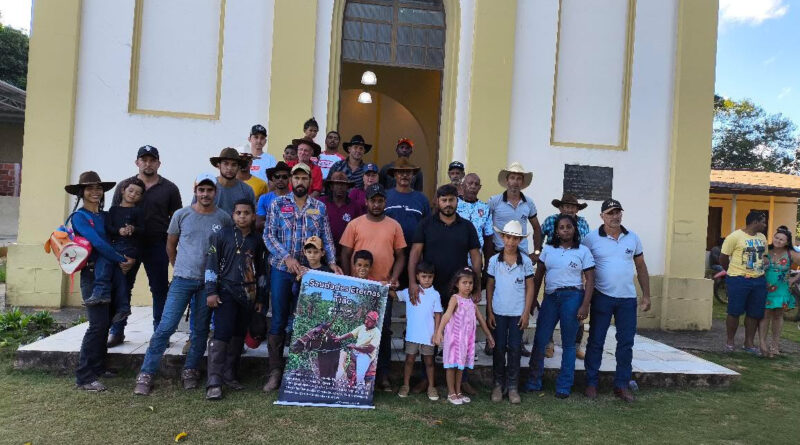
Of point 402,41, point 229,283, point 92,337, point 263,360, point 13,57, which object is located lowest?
point 263,360

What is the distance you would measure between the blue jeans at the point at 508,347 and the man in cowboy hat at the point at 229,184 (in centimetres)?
248

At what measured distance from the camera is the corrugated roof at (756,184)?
1745cm

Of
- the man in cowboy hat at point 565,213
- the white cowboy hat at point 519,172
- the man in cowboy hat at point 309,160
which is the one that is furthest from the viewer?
the man in cowboy hat at point 309,160

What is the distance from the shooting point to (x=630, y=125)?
888 centimetres

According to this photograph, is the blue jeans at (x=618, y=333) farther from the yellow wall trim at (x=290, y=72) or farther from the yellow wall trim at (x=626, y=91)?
the yellow wall trim at (x=290, y=72)

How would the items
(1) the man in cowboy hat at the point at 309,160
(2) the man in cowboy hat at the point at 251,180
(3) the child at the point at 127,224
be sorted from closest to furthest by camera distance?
(3) the child at the point at 127,224, (2) the man in cowboy hat at the point at 251,180, (1) the man in cowboy hat at the point at 309,160

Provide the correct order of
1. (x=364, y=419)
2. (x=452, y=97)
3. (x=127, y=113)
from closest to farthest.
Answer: (x=364, y=419)
(x=127, y=113)
(x=452, y=97)

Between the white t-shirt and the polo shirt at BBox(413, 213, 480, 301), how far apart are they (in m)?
0.18

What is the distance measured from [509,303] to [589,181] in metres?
4.37

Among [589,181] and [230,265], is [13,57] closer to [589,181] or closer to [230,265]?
[589,181]

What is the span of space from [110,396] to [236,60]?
5067mm

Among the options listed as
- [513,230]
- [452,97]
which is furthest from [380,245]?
[452,97]

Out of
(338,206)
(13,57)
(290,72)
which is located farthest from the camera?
(13,57)

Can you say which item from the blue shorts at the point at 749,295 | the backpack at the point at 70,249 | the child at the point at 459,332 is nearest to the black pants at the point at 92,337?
the backpack at the point at 70,249
